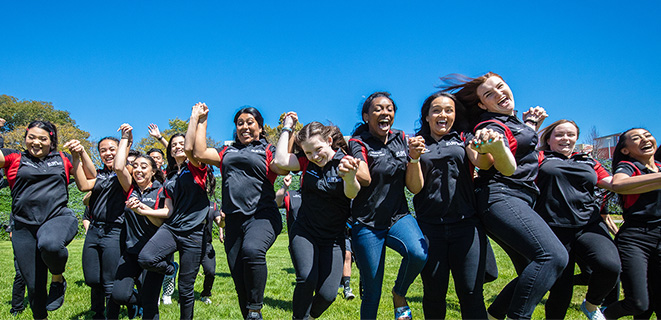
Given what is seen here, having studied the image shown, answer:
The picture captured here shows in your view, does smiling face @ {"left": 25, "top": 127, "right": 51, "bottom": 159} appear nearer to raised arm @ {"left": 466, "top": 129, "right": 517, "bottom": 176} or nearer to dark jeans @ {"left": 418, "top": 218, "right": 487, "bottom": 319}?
dark jeans @ {"left": 418, "top": 218, "right": 487, "bottom": 319}

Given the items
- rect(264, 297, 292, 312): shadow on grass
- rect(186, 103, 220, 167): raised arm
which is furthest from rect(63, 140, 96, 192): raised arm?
rect(264, 297, 292, 312): shadow on grass

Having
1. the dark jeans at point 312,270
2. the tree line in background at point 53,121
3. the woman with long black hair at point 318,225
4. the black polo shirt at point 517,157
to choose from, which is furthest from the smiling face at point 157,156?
the tree line in background at point 53,121

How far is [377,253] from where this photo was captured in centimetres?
359

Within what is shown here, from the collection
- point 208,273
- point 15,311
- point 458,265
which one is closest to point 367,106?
point 458,265

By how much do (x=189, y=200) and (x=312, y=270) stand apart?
5.76 feet

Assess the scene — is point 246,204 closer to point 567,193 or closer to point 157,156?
point 157,156

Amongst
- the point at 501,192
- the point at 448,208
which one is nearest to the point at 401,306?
the point at 448,208

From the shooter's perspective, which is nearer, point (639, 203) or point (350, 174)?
point (350, 174)

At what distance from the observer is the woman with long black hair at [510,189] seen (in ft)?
10.5

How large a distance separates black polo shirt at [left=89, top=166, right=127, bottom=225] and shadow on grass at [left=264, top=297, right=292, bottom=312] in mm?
2469

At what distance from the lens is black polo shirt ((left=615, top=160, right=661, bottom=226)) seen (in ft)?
13.4

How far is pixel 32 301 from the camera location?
4.73 meters

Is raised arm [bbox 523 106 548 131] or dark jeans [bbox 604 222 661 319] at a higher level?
raised arm [bbox 523 106 548 131]

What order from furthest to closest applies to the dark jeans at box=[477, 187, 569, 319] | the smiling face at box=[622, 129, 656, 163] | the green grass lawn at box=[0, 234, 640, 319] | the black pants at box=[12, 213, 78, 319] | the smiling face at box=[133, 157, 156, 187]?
the green grass lawn at box=[0, 234, 640, 319] → the smiling face at box=[133, 157, 156, 187] → the black pants at box=[12, 213, 78, 319] → the smiling face at box=[622, 129, 656, 163] → the dark jeans at box=[477, 187, 569, 319]
